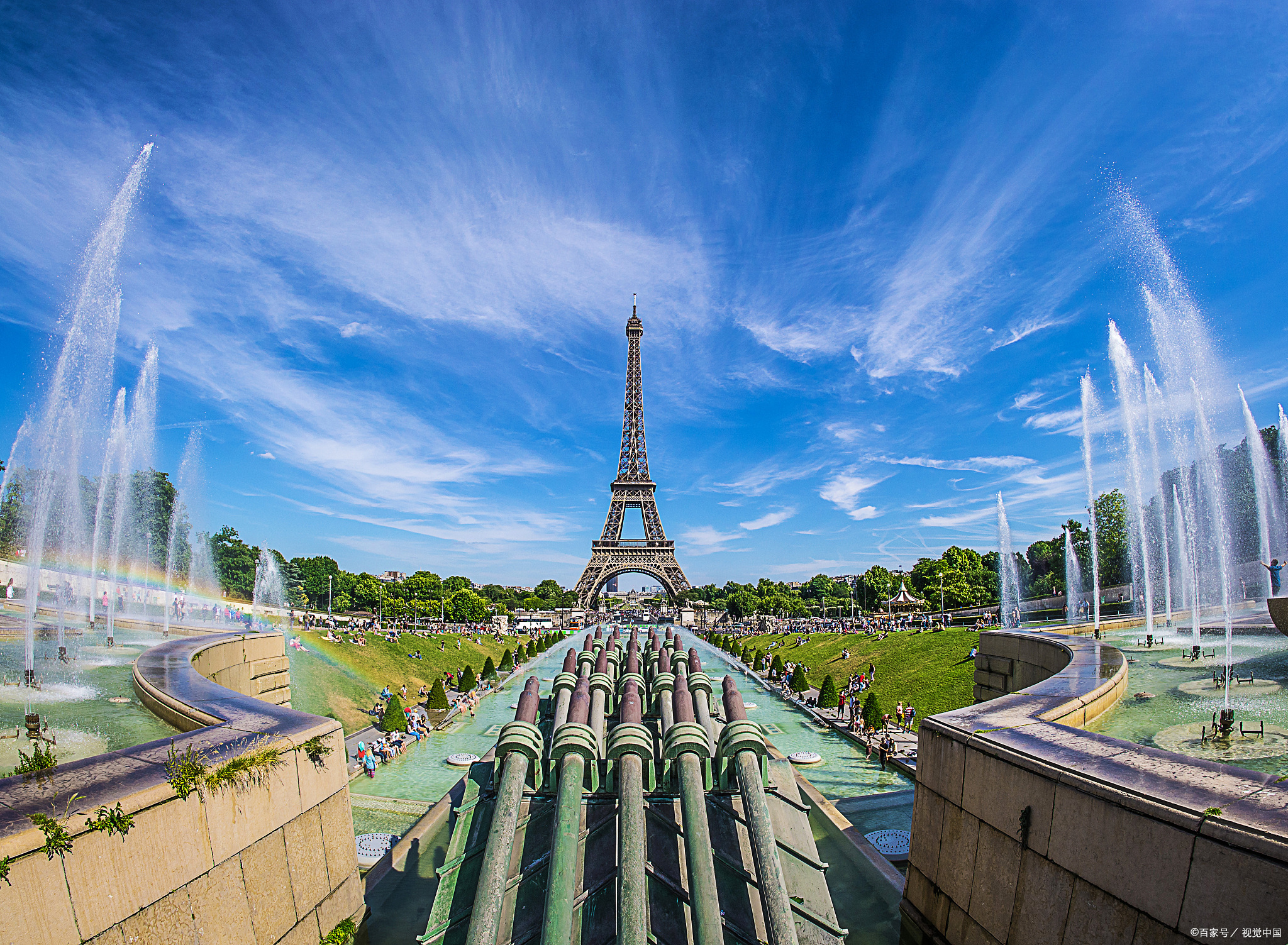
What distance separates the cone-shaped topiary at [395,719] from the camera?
62.7 feet

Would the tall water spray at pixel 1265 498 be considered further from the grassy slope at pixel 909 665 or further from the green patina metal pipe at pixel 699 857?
the green patina metal pipe at pixel 699 857

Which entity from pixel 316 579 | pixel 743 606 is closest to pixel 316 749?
pixel 316 579

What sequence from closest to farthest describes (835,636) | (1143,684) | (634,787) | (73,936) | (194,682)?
→ (73,936), (634,787), (194,682), (1143,684), (835,636)

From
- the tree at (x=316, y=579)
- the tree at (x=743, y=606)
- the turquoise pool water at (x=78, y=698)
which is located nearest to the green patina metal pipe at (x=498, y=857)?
the turquoise pool water at (x=78, y=698)

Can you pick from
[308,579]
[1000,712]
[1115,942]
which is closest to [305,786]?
[1115,942]

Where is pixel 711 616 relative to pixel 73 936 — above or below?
below

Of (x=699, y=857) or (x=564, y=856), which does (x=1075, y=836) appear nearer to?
(x=699, y=857)

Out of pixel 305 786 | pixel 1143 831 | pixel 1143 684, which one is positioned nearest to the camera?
pixel 1143 831

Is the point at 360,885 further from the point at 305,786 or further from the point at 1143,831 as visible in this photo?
the point at 1143,831

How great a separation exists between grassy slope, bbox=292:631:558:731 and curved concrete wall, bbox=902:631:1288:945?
18.5 metres

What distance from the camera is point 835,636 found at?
4859 cm

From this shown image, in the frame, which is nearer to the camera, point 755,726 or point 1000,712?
point 755,726

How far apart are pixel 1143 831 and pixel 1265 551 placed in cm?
3843

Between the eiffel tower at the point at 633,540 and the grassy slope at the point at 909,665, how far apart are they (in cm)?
4284
